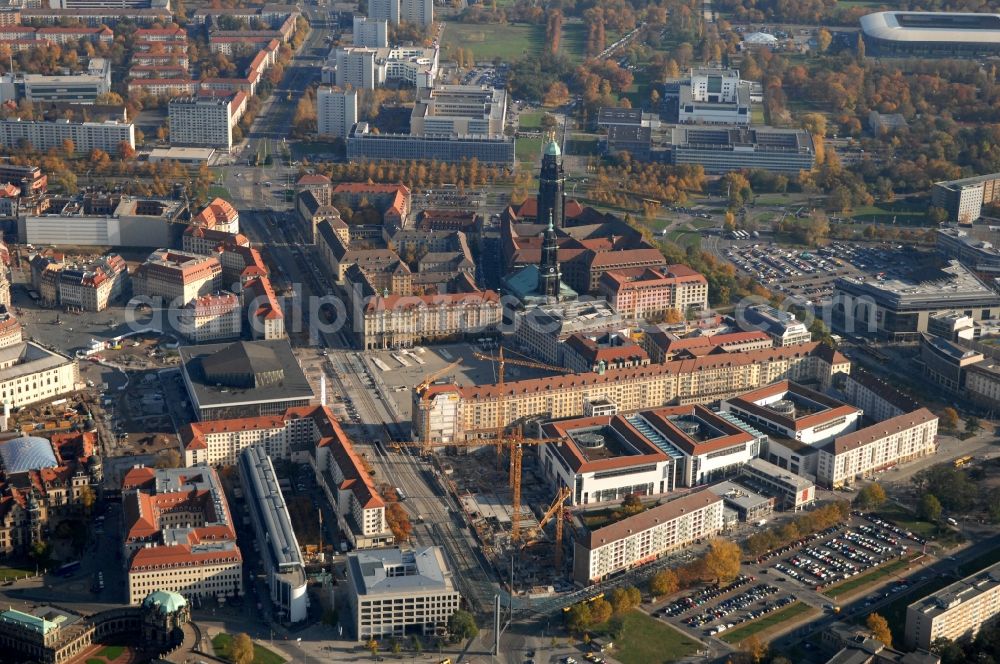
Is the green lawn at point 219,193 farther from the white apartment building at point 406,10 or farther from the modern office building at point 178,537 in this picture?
the white apartment building at point 406,10

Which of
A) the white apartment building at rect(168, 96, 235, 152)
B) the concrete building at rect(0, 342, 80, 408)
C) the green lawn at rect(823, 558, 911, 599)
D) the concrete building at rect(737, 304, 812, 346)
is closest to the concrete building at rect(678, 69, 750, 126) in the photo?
the white apartment building at rect(168, 96, 235, 152)

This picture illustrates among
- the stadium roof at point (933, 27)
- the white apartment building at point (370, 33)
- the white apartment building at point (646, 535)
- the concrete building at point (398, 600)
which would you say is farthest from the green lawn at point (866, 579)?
the white apartment building at point (370, 33)

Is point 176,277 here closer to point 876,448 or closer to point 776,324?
point 776,324

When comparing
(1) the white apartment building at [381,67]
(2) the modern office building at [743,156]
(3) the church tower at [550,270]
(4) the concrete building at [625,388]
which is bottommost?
(4) the concrete building at [625,388]

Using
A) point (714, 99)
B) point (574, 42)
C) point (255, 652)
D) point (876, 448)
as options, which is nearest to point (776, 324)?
point (876, 448)

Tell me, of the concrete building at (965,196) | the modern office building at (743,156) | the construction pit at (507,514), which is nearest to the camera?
the construction pit at (507,514)

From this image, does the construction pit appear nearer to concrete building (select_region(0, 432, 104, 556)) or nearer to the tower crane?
the tower crane
